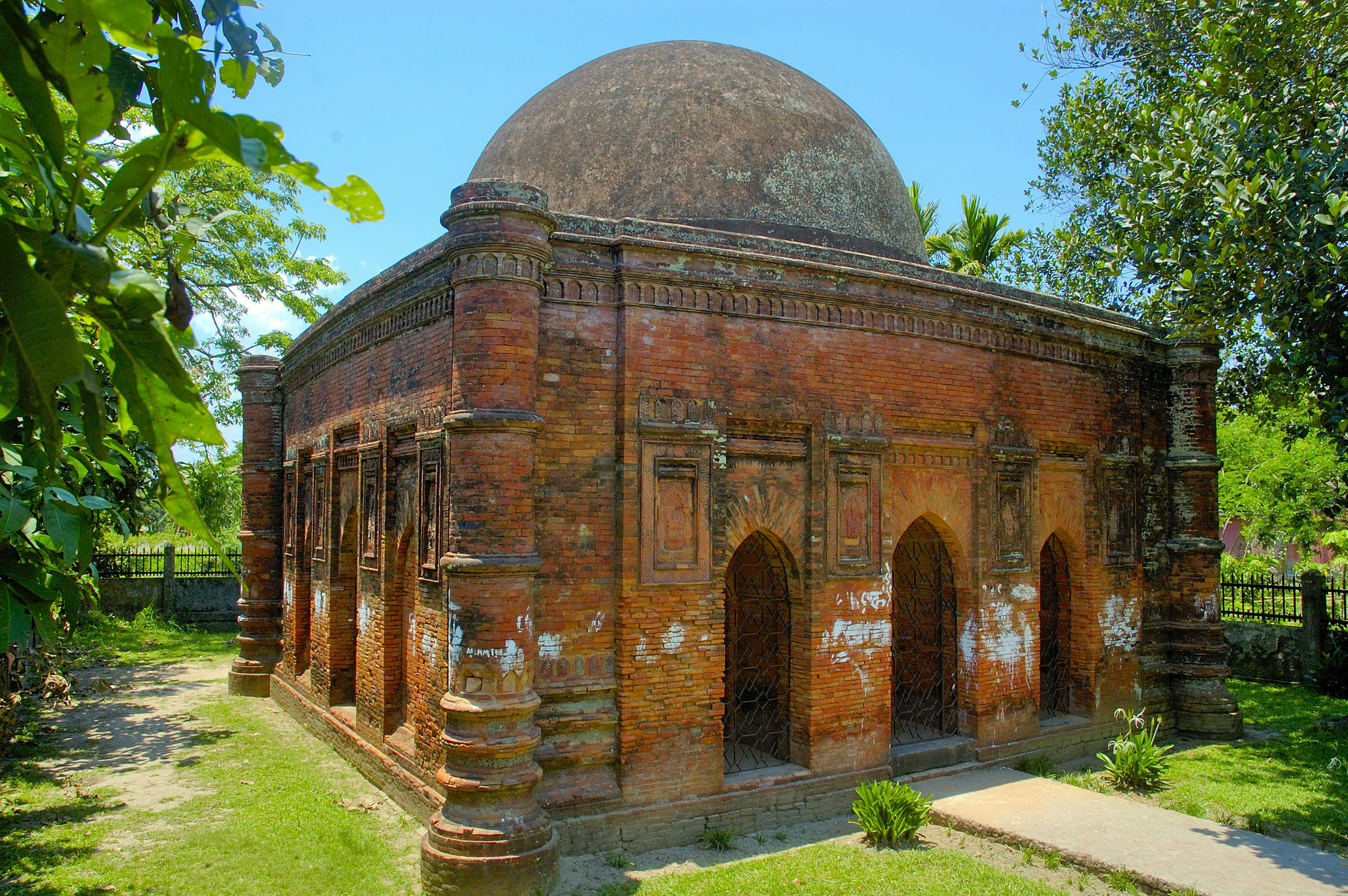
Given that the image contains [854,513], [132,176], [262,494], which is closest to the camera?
[132,176]

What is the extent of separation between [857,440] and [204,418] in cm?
772

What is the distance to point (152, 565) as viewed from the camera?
19516mm

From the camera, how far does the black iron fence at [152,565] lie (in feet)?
63.0

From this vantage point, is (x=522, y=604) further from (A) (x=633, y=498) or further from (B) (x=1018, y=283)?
(B) (x=1018, y=283)

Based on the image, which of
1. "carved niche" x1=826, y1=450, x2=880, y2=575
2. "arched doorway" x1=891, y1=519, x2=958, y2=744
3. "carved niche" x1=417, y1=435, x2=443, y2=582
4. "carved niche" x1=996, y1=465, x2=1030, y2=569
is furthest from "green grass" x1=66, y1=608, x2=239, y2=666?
"carved niche" x1=996, y1=465, x2=1030, y2=569

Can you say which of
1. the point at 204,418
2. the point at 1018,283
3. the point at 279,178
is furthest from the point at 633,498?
the point at 279,178

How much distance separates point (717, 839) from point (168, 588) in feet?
52.8

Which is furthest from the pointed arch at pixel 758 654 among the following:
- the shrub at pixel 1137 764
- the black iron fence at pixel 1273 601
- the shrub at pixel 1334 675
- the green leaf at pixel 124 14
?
the shrub at pixel 1334 675

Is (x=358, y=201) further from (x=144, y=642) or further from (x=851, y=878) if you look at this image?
(x=144, y=642)

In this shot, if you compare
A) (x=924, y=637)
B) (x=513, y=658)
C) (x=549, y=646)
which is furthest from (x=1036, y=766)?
(x=513, y=658)

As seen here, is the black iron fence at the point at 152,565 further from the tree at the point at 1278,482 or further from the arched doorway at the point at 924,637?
the tree at the point at 1278,482

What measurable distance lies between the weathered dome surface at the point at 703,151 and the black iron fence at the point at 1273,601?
346 inches

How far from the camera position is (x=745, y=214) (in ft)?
30.4

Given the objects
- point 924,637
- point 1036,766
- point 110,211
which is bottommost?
point 1036,766
